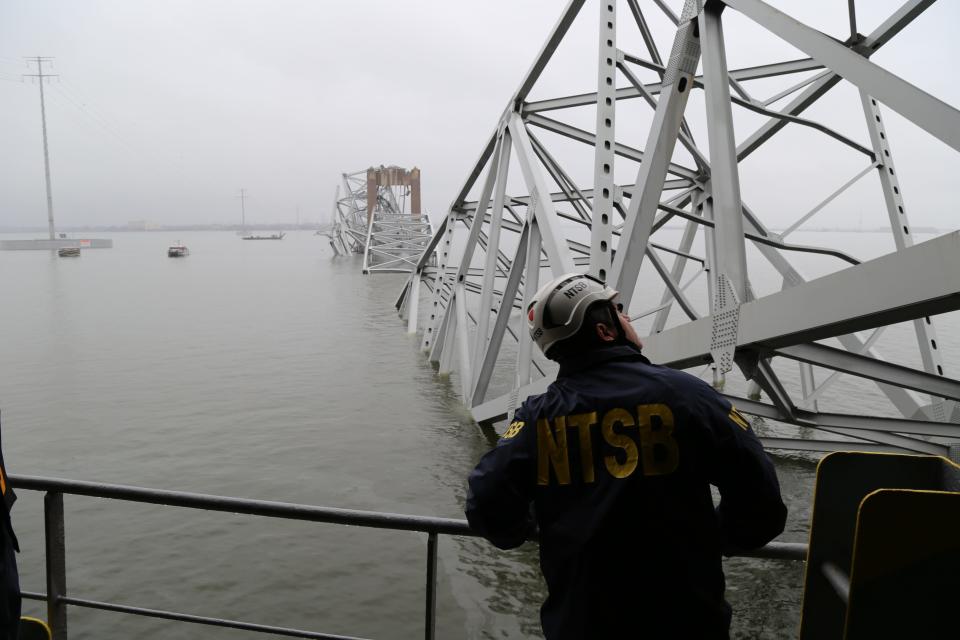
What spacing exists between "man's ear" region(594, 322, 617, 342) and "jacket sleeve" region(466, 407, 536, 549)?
0.35 m

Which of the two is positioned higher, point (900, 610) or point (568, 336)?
point (568, 336)

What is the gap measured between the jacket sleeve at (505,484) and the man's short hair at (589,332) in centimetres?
24

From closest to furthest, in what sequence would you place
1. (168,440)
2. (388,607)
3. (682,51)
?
(682,51) < (388,607) < (168,440)

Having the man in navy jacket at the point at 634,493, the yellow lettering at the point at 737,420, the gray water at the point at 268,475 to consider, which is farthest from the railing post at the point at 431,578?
the gray water at the point at 268,475

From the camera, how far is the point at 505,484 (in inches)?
81.7

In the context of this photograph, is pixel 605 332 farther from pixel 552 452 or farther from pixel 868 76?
pixel 868 76

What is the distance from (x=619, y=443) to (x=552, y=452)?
0.66 feet

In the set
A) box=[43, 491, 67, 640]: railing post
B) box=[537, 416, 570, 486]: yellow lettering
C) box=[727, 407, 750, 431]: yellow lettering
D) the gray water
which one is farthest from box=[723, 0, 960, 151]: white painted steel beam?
the gray water

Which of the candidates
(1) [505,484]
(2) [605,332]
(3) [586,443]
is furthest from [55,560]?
(2) [605,332]

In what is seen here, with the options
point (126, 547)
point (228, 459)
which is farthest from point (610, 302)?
point (228, 459)

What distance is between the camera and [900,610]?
5.89 feet

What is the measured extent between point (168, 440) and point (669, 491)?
45.4 ft

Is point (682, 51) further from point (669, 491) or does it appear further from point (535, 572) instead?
point (535, 572)

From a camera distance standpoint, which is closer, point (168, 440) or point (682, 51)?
point (682, 51)
